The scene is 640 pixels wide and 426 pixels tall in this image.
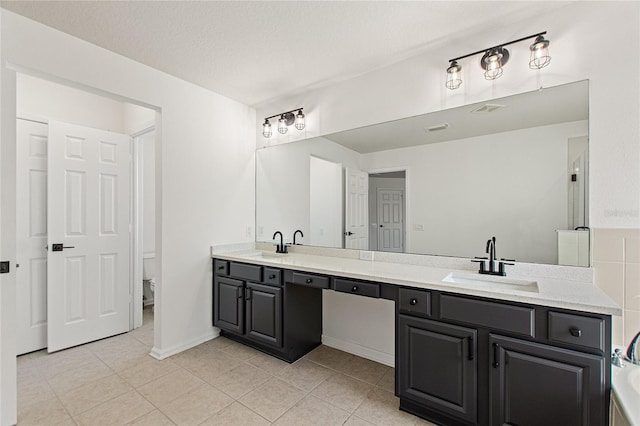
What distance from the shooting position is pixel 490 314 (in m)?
1.57

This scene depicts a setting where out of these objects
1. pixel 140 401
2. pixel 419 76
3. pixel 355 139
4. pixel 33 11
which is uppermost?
pixel 33 11

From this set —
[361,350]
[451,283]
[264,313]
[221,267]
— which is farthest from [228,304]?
[451,283]

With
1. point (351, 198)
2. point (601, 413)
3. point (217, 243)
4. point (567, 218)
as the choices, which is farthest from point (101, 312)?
point (567, 218)

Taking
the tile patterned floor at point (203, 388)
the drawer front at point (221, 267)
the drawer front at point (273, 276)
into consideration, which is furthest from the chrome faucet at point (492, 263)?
the drawer front at point (221, 267)

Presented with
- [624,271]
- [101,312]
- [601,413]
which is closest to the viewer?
[601,413]

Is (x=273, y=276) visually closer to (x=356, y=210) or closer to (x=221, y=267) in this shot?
(x=221, y=267)

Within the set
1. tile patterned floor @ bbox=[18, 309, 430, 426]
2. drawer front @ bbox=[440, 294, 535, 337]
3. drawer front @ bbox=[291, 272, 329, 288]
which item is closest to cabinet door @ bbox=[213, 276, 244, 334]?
tile patterned floor @ bbox=[18, 309, 430, 426]

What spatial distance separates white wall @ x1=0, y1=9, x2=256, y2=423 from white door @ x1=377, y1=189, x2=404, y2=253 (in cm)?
162

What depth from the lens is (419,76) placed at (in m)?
2.31

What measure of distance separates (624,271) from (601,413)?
0.77 meters

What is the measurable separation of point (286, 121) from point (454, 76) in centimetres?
163

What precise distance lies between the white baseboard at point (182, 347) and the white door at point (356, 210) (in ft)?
5.42

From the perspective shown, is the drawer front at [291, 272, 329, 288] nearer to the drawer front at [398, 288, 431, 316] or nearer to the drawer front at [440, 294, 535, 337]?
the drawer front at [398, 288, 431, 316]

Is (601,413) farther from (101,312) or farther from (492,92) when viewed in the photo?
(101,312)
